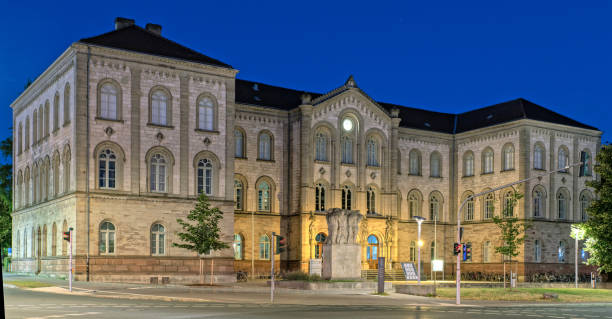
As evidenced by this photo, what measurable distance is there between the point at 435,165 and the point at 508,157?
Result: 812cm

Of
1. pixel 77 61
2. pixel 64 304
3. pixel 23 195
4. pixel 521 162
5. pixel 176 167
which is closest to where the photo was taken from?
pixel 64 304

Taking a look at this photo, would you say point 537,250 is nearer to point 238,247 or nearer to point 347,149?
point 347,149

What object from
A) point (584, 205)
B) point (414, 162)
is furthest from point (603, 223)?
point (414, 162)

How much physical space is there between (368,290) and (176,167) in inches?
683

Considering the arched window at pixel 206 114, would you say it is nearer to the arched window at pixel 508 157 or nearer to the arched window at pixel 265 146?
the arched window at pixel 265 146

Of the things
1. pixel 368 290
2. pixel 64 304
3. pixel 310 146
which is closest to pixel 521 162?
pixel 310 146

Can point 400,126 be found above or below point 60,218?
above

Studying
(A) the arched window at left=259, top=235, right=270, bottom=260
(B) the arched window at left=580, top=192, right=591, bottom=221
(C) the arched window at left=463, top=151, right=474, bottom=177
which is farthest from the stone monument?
(B) the arched window at left=580, top=192, right=591, bottom=221

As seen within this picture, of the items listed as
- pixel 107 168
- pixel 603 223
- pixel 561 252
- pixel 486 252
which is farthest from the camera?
pixel 486 252

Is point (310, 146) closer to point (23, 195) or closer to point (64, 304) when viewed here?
point (23, 195)

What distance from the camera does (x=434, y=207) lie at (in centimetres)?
7438

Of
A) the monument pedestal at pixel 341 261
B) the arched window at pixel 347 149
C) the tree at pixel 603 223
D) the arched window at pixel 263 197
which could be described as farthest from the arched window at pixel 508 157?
the monument pedestal at pixel 341 261

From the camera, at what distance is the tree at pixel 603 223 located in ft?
168

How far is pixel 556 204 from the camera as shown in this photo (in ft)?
227
